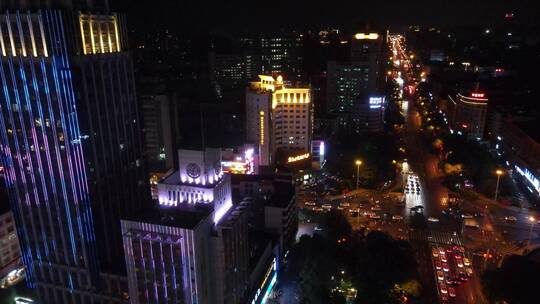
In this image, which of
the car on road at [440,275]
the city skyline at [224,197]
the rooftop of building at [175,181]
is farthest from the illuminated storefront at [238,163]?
the car on road at [440,275]

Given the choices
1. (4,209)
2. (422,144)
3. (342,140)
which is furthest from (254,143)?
(422,144)

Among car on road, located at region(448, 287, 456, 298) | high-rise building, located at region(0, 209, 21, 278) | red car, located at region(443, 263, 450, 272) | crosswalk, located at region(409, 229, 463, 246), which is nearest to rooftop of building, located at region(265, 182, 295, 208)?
crosswalk, located at region(409, 229, 463, 246)

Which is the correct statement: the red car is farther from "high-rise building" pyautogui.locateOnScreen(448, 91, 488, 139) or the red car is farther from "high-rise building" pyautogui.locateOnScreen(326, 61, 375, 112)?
"high-rise building" pyautogui.locateOnScreen(326, 61, 375, 112)

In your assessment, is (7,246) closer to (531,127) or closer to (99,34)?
(99,34)

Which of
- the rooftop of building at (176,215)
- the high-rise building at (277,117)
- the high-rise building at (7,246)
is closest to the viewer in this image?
the rooftop of building at (176,215)

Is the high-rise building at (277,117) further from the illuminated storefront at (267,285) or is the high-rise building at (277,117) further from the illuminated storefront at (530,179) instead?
the illuminated storefront at (530,179)

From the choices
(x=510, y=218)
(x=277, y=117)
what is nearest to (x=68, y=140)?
(x=277, y=117)

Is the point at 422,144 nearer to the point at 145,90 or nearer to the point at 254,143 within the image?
the point at 254,143
